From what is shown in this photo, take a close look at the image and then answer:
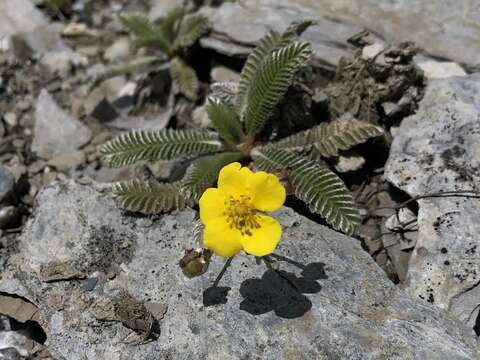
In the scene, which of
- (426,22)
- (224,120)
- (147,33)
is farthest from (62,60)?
(426,22)

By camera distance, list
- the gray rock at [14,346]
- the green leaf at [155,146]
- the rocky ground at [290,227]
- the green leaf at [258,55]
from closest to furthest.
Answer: the rocky ground at [290,227], the gray rock at [14,346], the green leaf at [155,146], the green leaf at [258,55]

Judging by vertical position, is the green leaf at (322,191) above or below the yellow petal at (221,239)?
below

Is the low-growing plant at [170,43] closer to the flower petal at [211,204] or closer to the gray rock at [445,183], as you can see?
the gray rock at [445,183]

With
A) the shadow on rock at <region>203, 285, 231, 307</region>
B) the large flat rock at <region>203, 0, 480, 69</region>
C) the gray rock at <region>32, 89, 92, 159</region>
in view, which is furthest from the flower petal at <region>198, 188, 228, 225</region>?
the gray rock at <region>32, 89, 92, 159</region>

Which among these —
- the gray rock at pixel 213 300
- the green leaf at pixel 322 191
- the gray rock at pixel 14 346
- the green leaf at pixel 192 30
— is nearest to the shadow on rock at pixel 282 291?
the gray rock at pixel 213 300

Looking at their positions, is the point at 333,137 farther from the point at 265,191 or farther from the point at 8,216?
the point at 8,216

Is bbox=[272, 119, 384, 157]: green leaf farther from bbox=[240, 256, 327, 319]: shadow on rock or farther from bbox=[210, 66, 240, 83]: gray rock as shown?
bbox=[210, 66, 240, 83]: gray rock
